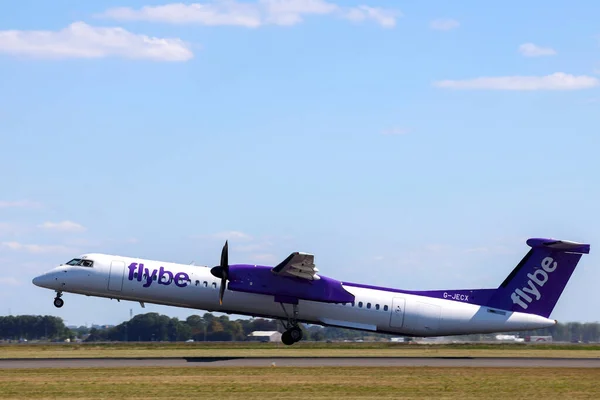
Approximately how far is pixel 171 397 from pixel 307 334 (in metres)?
44.8

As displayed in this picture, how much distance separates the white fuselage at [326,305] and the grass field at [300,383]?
732 cm

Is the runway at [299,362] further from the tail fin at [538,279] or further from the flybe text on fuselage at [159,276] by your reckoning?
the flybe text on fuselage at [159,276]

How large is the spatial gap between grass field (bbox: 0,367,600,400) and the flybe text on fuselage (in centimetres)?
780

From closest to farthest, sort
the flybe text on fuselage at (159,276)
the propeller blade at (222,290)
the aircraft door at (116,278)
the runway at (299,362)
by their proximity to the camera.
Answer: the runway at (299,362) < the propeller blade at (222,290) < the flybe text on fuselage at (159,276) < the aircraft door at (116,278)

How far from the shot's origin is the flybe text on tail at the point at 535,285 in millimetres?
37531

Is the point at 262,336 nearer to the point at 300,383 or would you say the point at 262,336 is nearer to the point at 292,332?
the point at 292,332

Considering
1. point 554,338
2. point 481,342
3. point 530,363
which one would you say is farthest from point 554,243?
point 554,338

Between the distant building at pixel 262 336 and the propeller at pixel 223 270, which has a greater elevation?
the propeller at pixel 223 270

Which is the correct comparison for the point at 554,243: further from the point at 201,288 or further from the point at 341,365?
the point at 201,288

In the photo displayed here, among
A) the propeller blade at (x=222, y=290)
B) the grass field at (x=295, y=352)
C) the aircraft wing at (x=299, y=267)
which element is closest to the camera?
the aircraft wing at (x=299, y=267)

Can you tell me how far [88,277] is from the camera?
37156 mm

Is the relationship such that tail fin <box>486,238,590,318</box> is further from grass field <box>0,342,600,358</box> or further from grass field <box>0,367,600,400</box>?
grass field <box>0,367,600,400</box>

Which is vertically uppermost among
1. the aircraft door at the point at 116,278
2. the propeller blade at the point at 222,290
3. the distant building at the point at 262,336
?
the aircraft door at the point at 116,278

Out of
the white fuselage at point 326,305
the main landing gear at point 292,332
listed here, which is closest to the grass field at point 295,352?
the main landing gear at point 292,332
